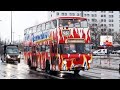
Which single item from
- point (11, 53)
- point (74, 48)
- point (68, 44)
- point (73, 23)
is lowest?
point (11, 53)

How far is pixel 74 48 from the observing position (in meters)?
26.7

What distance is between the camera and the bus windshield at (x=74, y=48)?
1043 inches

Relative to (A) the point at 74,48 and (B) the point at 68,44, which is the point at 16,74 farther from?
(A) the point at 74,48

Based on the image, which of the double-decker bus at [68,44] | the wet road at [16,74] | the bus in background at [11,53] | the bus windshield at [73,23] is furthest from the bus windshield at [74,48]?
the bus in background at [11,53]

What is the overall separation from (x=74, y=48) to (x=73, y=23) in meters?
1.93

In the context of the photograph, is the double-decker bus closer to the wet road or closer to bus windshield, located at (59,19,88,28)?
bus windshield, located at (59,19,88,28)

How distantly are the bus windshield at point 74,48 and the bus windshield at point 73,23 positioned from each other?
4.95ft

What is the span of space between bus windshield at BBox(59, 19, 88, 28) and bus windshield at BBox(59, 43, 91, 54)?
1.51 meters

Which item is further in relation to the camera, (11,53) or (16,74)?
(11,53)

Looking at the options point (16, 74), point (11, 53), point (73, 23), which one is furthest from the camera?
point (11, 53)

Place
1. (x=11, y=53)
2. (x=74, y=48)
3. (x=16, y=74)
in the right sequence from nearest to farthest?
(x=74, y=48) < (x=16, y=74) < (x=11, y=53)

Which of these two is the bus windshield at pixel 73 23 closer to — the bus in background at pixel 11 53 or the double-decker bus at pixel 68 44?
the double-decker bus at pixel 68 44

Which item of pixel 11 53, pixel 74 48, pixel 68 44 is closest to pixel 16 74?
pixel 68 44
